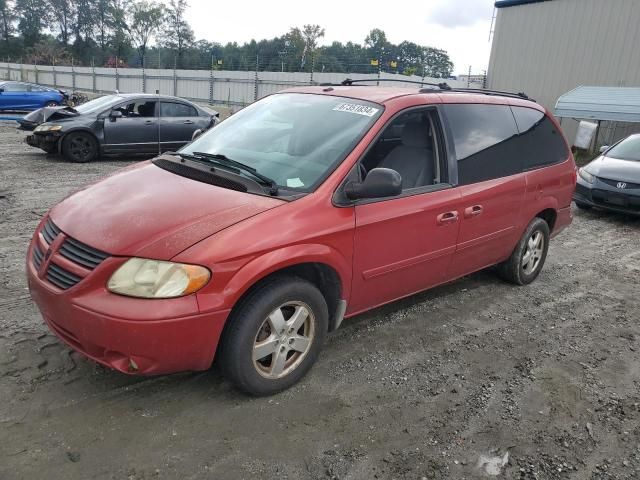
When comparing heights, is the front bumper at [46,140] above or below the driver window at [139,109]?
below

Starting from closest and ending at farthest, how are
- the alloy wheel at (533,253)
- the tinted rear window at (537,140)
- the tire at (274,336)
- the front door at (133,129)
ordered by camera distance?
the tire at (274,336) → the tinted rear window at (537,140) → the alloy wheel at (533,253) → the front door at (133,129)

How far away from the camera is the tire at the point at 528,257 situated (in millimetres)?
4941

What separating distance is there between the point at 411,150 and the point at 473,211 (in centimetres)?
71

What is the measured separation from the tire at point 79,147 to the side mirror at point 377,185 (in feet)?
31.0

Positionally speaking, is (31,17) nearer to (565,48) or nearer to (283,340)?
(565,48)

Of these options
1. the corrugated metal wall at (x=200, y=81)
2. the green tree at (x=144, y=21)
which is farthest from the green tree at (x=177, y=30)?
the corrugated metal wall at (x=200, y=81)

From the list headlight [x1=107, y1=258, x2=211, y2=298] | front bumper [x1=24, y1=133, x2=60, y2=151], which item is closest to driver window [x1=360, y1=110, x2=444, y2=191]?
headlight [x1=107, y1=258, x2=211, y2=298]

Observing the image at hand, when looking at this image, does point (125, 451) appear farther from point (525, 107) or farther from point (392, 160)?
point (525, 107)

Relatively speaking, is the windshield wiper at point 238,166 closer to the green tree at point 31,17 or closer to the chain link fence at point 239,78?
the chain link fence at point 239,78

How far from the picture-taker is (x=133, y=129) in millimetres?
11492

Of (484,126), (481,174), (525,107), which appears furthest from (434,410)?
(525,107)

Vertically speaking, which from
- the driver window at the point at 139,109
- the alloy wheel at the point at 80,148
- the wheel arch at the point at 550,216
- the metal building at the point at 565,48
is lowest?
the alloy wheel at the point at 80,148

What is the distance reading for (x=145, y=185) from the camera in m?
3.23

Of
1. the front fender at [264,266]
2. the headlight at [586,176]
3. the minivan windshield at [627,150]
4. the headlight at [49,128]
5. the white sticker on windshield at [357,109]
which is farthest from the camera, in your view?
the headlight at [49,128]
